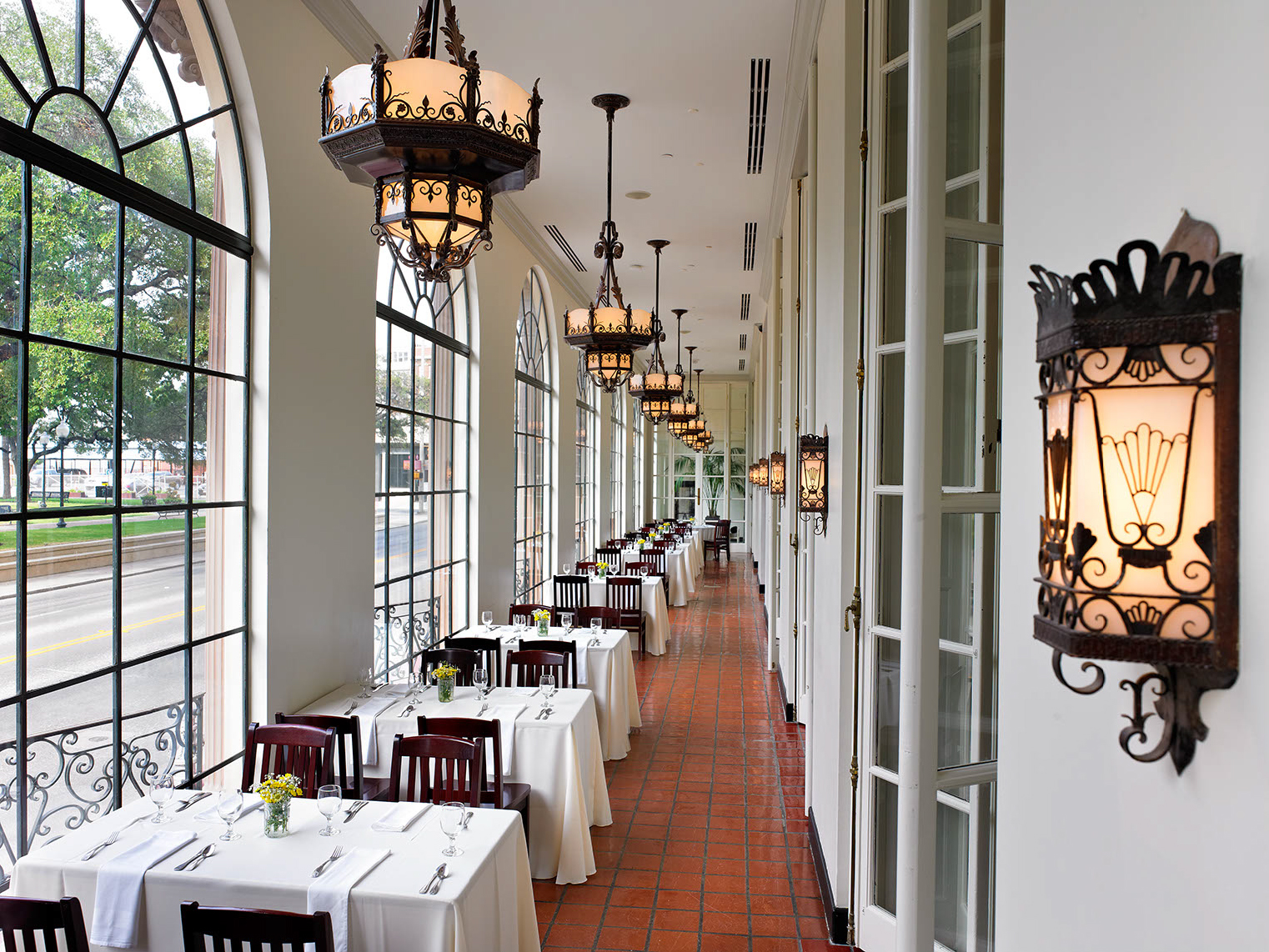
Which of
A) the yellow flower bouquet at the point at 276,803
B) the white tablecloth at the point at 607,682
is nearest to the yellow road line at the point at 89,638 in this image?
the yellow flower bouquet at the point at 276,803

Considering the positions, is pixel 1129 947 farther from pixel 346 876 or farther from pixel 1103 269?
pixel 346 876

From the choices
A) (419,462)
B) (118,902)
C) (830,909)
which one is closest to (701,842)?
(830,909)

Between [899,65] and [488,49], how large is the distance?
2909 millimetres

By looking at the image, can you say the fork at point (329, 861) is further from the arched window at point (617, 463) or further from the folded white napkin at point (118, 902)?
the arched window at point (617, 463)

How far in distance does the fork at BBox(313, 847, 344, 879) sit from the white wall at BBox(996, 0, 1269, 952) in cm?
197

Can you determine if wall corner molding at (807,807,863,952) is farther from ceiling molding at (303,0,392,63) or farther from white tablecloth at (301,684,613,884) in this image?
ceiling molding at (303,0,392,63)

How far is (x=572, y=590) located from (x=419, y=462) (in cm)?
362

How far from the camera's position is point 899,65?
300 centimetres

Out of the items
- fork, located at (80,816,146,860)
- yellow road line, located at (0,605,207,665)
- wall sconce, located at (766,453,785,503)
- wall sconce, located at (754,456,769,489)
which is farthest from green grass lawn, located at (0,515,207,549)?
wall sconce, located at (754,456,769,489)

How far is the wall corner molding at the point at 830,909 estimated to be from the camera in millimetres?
3451

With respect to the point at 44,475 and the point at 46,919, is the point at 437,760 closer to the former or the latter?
the point at 46,919

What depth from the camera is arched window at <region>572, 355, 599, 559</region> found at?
41.3 feet

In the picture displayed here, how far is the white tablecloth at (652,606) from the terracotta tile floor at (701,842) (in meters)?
1.33

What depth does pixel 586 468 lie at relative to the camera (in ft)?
43.7
